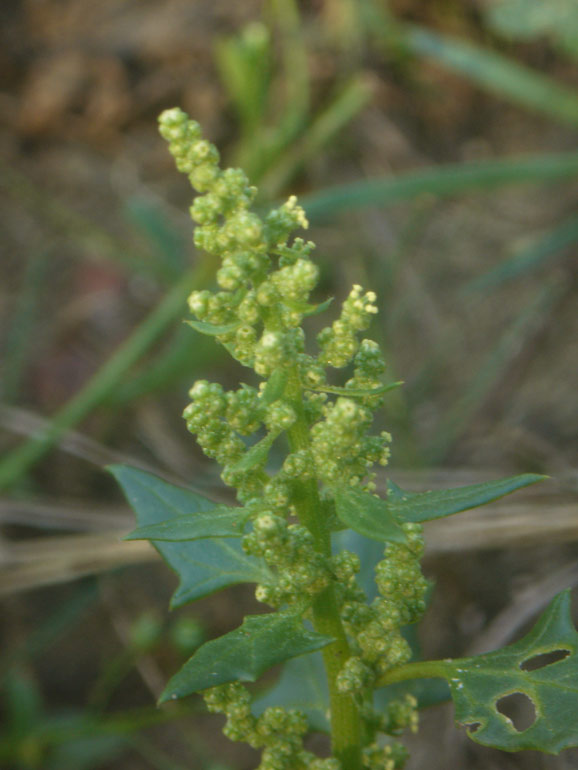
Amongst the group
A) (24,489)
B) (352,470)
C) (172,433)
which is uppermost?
(172,433)

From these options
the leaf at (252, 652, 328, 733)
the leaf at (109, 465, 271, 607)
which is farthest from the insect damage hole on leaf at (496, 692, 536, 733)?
the leaf at (109, 465, 271, 607)

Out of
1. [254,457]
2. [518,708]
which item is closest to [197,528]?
[254,457]

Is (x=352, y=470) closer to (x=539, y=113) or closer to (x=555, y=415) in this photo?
(x=555, y=415)

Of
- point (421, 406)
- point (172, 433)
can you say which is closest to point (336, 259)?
point (421, 406)

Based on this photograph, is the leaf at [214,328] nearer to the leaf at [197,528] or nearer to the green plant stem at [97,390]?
the leaf at [197,528]

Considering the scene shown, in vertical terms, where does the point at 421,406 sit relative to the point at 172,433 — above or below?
above

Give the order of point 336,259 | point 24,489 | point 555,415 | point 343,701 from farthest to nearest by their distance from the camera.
Result: 1. point 336,259
2. point 24,489
3. point 555,415
4. point 343,701
